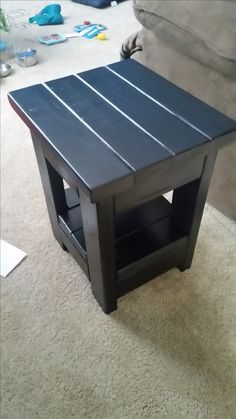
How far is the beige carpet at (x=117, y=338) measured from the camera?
2.66ft

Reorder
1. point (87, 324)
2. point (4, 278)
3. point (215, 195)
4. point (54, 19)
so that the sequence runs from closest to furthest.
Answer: point (87, 324) → point (4, 278) → point (215, 195) → point (54, 19)

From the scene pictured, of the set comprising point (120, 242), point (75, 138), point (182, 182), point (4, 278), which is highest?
point (75, 138)

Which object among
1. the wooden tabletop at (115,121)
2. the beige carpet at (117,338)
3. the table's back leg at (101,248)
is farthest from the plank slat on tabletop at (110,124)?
the beige carpet at (117,338)

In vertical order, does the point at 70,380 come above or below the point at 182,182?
below

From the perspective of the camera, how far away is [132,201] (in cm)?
69

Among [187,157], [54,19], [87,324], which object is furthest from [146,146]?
[54,19]

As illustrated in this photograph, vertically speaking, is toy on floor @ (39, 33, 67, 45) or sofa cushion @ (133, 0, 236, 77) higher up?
sofa cushion @ (133, 0, 236, 77)

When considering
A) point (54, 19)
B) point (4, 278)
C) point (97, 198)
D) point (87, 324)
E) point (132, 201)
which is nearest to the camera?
point (97, 198)

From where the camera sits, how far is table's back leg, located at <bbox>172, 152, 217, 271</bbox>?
2.56 feet

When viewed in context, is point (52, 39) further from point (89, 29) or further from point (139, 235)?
point (139, 235)

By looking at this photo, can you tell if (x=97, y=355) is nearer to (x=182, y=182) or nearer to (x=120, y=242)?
(x=120, y=242)

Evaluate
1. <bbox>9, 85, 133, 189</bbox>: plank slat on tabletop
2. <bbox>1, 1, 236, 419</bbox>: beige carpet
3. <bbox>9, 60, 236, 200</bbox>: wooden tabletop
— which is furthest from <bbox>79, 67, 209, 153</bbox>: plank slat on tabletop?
<bbox>1, 1, 236, 419</bbox>: beige carpet

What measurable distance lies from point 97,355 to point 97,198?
51cm

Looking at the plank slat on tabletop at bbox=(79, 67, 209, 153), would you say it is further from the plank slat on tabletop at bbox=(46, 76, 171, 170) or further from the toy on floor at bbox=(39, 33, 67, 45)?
the toy on floor at bbox=(39, 33, 67, 45)
